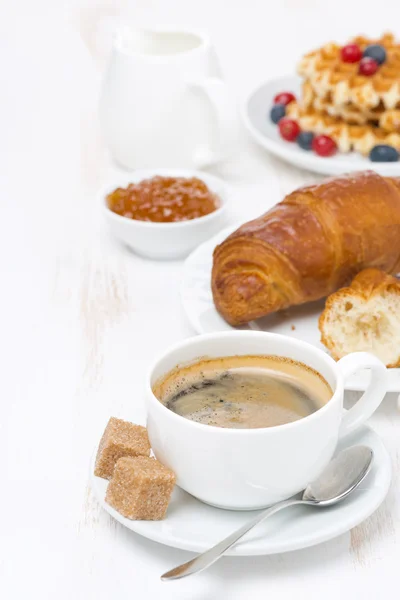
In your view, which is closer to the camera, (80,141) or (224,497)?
(224,497)

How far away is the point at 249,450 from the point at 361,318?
613 mm

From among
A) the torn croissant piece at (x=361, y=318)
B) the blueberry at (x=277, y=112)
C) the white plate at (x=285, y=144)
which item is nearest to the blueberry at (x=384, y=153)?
the white plate at (x=285, y=144)

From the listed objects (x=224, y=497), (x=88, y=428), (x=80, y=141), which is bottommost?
(x=80, y=141)

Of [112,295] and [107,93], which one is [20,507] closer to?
[112,295]

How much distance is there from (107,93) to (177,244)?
0.68m

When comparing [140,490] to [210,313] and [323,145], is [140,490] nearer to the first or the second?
[210,313]

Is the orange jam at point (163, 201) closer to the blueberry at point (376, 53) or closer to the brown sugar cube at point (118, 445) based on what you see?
the blueberry at point (376, 53)

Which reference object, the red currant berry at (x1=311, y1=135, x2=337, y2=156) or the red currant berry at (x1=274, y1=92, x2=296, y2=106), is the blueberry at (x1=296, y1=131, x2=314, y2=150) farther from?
the red currant berry at (x1=274, y1=92, x2=296, y2=106)

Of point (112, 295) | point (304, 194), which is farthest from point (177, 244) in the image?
point (304, 194)

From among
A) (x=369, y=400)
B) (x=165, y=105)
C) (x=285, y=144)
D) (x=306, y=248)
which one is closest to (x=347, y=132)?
(x=285, y=144)

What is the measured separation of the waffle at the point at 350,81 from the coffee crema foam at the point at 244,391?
1407 millimetres

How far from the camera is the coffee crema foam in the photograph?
1.25m

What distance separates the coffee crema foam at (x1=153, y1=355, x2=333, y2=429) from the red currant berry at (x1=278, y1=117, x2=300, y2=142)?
144 centimetres

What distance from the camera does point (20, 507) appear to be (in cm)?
136
